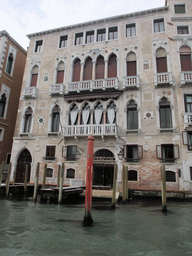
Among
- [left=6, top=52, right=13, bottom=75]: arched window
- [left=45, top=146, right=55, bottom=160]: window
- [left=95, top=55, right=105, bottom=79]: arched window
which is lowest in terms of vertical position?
[left=45, top=146, right=55, bottom=160]: window

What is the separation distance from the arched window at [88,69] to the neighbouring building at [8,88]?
23.2ft

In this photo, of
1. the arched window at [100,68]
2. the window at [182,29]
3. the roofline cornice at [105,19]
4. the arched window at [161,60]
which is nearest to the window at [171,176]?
the arched window at [161,60]

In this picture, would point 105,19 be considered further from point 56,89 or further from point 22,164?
point 22,164

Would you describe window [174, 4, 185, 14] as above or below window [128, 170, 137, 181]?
above

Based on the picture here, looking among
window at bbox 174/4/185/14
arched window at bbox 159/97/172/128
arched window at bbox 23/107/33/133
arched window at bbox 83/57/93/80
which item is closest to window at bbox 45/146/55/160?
arched window at bbox 23/107/33/133

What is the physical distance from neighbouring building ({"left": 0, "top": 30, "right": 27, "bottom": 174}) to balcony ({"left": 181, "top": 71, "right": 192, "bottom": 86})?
14.0 m

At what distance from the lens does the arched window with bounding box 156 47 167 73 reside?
13.5 meters

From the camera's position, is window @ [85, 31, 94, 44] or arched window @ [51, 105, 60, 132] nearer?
arched window @ [51, 105, 60, 132]

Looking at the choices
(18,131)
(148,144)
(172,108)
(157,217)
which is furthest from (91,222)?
(18,131)

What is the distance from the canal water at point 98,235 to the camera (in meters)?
3.85

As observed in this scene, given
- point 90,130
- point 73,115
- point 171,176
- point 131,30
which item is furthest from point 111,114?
point 131,30

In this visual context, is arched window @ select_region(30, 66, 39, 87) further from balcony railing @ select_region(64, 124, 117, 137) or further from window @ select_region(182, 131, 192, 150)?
window @ select_region(182, 131, 192, 150)

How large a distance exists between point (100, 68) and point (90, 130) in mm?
5247

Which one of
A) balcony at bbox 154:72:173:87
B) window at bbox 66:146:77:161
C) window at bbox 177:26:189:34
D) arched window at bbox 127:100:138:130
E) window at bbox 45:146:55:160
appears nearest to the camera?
balcony at bbox 154:72:173:87
